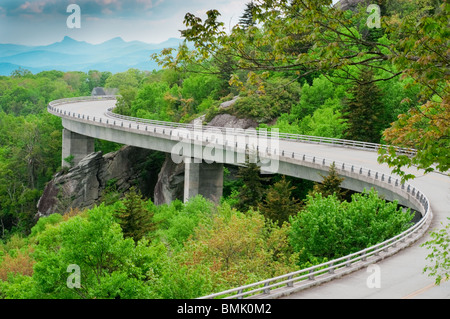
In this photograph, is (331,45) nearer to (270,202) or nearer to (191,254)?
(191,254)

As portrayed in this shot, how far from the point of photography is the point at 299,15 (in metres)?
11.6

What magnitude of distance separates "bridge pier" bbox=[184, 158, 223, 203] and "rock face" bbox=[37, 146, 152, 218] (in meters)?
14.8

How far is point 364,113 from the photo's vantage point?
48.2 m

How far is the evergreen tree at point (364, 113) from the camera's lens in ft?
156

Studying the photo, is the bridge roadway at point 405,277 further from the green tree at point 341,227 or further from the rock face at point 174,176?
the rock face at point 174,176

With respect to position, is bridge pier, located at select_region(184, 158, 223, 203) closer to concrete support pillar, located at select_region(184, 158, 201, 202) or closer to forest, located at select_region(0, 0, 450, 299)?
concrete support pillar, located at select_region(184, 158, 201, 202)

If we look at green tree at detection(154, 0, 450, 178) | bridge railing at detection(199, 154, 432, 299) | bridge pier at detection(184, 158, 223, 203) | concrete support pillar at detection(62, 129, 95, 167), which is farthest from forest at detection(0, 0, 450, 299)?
concrete support pillar at detection(62, 129, 95, 167)

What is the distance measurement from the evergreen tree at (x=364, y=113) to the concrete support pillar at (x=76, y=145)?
1377 inches

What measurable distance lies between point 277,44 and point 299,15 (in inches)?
30.5

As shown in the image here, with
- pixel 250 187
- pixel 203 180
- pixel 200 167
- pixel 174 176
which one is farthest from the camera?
pixel 174 176

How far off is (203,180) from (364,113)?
50.9 feet

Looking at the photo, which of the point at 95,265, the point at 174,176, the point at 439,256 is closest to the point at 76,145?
the point at 174,176

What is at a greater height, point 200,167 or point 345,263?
point 200,167
